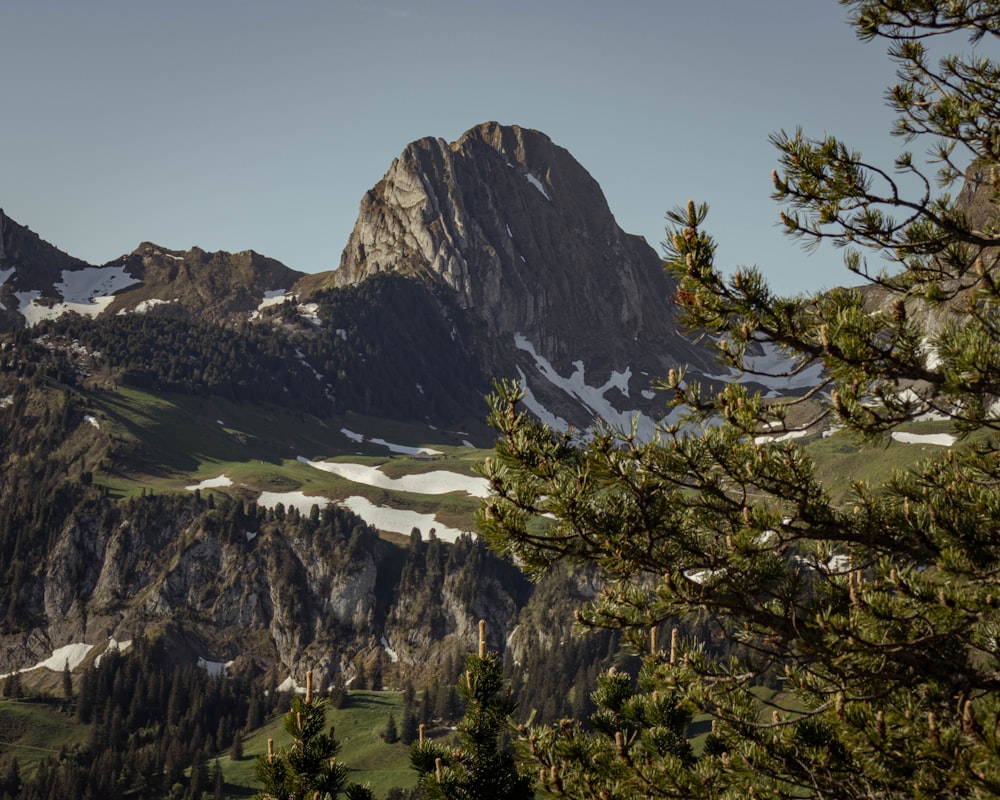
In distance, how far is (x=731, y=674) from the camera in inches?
559

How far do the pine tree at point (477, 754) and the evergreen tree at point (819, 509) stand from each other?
605 cm

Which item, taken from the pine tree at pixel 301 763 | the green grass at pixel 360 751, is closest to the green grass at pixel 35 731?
the green grass at pixel 360 751

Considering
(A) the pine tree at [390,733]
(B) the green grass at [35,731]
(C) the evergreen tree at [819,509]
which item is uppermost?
(C) the evergreen tree at [819,509]

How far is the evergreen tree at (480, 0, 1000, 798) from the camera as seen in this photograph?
40.1ft

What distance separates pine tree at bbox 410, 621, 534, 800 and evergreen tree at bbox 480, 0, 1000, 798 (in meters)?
6.05

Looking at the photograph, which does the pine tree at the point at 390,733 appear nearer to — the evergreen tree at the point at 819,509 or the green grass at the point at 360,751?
the green grass at the point at 360,751

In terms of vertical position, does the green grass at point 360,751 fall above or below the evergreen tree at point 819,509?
below

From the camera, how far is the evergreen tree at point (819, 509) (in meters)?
12.2

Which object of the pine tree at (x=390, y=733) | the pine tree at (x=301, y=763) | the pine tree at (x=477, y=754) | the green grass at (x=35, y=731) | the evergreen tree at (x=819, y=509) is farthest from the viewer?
the pine tree at (x=390, y=733)

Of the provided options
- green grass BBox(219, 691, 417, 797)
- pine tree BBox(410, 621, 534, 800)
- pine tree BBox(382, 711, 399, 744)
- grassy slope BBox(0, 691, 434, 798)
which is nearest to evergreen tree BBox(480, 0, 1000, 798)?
pine tree BBox(410, 621, 534, 800)

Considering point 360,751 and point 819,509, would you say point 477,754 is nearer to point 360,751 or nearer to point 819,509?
point 819,509

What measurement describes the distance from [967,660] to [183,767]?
589 feet

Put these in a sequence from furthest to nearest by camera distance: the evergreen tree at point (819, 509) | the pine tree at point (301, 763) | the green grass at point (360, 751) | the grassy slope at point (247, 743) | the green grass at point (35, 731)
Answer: the green grass at point (35, 731), the grassy slope at point (247, 743), the green grass at point (360, 751), the pine tree at point (301, 763), the evergreen tree at point (819, 509)

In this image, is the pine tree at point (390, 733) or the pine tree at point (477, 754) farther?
the pine tree at point (390, 733)
